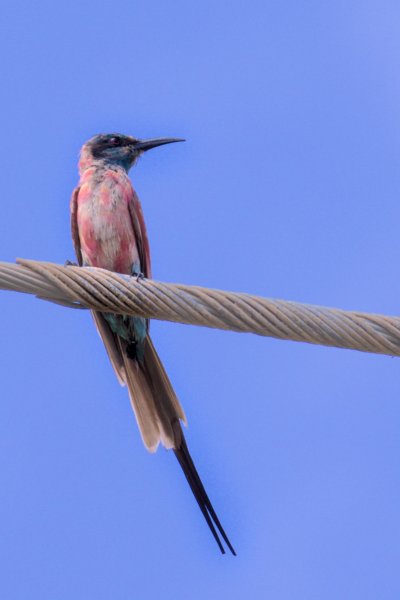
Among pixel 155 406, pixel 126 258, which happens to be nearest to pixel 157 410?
pixel 155 406

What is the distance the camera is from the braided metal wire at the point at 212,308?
3.96m

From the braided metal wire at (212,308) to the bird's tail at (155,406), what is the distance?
1.21 meters

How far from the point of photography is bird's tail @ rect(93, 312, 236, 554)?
5281mm

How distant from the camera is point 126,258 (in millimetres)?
6789

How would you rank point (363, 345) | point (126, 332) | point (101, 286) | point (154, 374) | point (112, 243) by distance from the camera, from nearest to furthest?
point (363, 345) → point (101, 286) → point (154, 374) → point (126, 332) → point (112, 243)

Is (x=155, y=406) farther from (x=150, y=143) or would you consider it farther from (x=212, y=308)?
(x=150, y=143)

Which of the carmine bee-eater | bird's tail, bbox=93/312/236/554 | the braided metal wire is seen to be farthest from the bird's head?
the braided metal wire

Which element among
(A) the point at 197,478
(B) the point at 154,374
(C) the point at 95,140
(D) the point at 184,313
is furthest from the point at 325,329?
(C) the point at 95,140

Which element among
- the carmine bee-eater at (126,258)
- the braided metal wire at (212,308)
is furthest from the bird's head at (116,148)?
the braided metal wire at (212,308)

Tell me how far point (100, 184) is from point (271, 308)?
3363 millimetres

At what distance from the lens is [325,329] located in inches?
156

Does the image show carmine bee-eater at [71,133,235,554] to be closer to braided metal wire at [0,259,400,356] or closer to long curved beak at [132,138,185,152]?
long curved beak at [132,138,185,152]

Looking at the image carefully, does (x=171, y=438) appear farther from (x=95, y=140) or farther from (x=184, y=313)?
(x=95, y=140)

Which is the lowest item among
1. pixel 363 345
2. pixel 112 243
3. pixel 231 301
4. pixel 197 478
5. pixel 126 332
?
pixel 197 478
